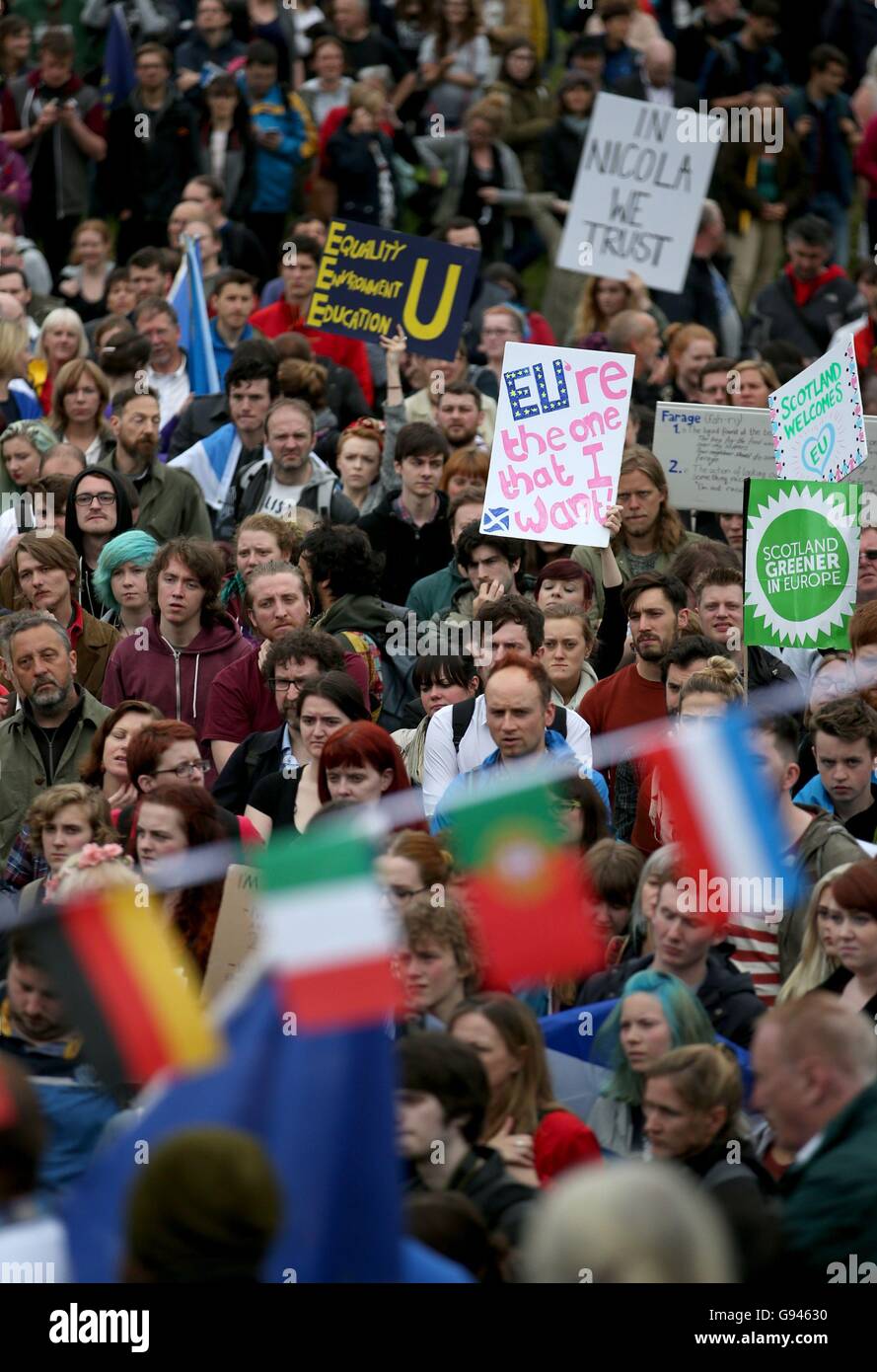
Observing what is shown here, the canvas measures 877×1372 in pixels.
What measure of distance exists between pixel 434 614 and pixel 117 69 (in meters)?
9.78

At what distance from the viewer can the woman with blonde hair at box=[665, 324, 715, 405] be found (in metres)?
14.4

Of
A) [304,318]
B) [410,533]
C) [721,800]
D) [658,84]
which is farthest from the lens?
[658,84]

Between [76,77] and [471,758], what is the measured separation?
35.4ft

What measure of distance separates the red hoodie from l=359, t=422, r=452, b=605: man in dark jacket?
5.80ft

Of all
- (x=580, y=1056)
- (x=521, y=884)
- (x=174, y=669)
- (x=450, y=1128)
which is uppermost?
(x=521, y=884)

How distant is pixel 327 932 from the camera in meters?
4.90

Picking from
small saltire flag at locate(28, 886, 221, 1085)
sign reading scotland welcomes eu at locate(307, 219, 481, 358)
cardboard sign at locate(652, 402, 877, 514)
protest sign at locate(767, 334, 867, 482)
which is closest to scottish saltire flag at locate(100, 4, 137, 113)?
sign reading scotland welcomes eu at locate(307, 219, 481, 358)

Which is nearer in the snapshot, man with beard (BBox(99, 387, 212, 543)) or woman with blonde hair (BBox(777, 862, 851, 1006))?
woman with blonde hair (BBox(777, 862, 851, 1006))

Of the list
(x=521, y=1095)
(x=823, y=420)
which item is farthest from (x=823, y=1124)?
(x=823, y=420)

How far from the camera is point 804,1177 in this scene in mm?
5598

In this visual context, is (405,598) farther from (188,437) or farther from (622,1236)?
(622,1236)

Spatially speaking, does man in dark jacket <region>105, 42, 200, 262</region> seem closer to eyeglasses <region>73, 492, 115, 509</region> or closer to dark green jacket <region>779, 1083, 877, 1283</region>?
eyeglasses <region>73, 492, 115, 509</region>

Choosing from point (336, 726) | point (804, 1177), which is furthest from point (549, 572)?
point (804, 1177)

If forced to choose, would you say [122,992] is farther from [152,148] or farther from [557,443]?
[152,148]
